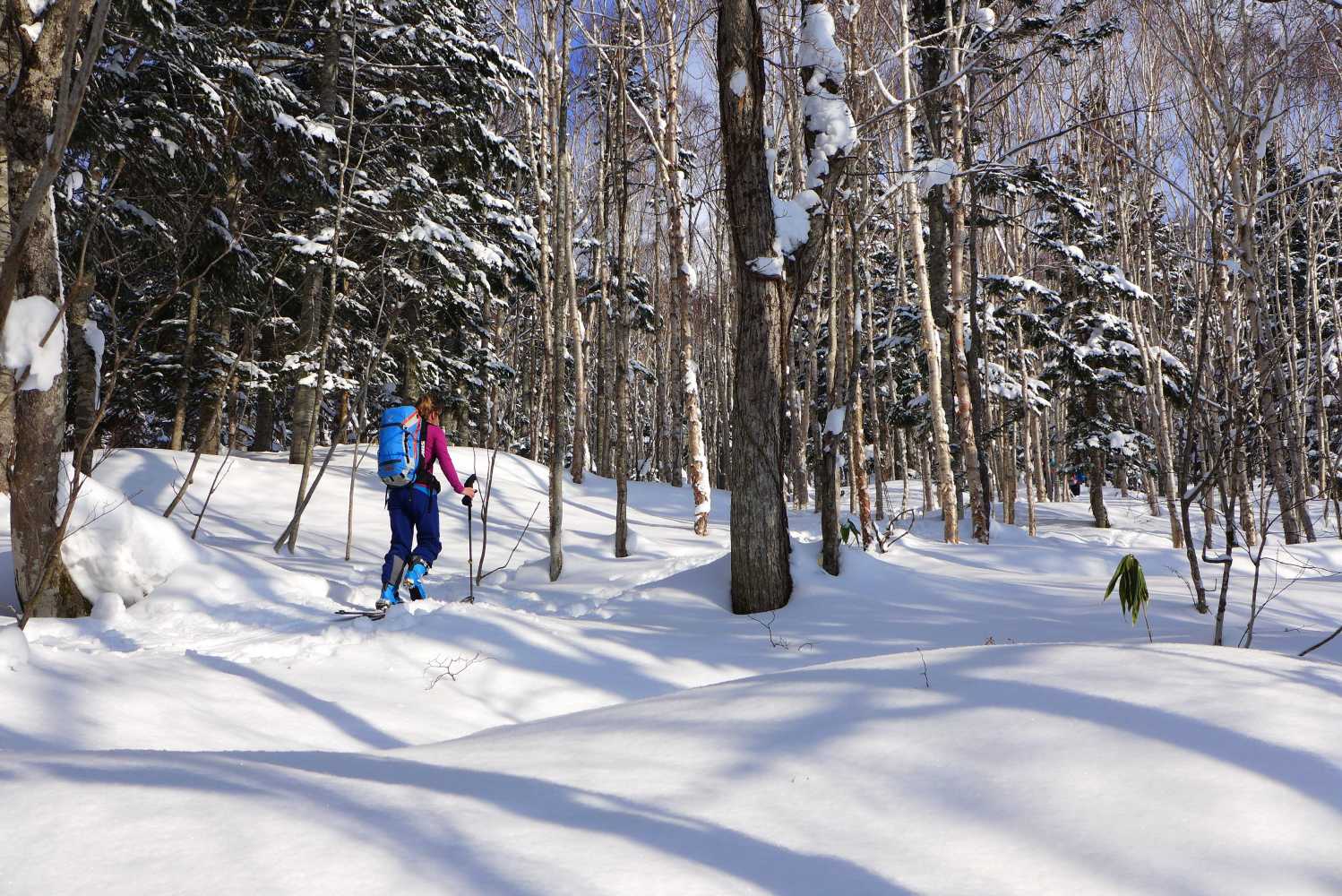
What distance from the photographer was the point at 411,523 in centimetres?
675

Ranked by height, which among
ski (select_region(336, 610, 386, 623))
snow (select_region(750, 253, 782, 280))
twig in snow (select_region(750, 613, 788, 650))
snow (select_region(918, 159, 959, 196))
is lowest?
twig in snow (select_region(750, 613, 788, 650))

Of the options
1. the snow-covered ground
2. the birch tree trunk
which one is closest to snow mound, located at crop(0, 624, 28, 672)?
the snow-covered ground

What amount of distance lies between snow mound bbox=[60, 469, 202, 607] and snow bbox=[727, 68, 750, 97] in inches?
229

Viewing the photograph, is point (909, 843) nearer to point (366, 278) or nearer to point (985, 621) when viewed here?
point (985, 621)

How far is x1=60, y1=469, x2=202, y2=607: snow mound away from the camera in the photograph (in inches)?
238

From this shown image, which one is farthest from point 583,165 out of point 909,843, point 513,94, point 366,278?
point 909,843

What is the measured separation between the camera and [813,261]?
Answer: 6.67 metres

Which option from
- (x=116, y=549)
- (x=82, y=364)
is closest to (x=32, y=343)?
(x=116, y=549)

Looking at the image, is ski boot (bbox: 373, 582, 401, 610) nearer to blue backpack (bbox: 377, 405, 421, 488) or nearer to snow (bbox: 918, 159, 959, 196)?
blue backpack (bbox: 377, 405, 421, 488)

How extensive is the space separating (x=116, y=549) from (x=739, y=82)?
243 inches

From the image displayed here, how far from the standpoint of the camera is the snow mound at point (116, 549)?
6.04 metres

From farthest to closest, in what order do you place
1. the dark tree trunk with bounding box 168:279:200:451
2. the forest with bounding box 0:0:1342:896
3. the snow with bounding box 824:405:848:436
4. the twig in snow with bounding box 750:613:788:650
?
the dark tree trunk with bounding box 168:279:200:451 → the snow with bounding box 824:405:848:436 → the twig in snow with bounding box 750:613:788:650 → the forest with bounding box 0:0:1342:896

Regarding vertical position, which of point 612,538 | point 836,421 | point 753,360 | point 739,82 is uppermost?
point 739,82

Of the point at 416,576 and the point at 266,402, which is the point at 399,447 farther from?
the point at 266,402
